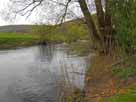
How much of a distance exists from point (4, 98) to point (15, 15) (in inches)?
242

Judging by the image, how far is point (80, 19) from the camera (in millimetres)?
16609

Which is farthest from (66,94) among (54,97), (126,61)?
(126,61)

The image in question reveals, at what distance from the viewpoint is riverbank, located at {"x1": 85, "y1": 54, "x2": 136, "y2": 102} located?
7.72 metres

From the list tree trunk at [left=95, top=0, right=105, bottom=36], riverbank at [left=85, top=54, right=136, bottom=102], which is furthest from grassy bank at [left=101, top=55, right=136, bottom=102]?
tree trunk at [left=95, top=0, right=105, bottom=36]

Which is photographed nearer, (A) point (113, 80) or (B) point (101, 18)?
(A) point (113, 80)

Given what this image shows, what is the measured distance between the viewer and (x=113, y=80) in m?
10.0

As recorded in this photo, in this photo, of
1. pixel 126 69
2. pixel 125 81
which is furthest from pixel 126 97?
pixel 126 69

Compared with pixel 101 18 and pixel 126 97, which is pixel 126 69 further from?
pixel 101 18

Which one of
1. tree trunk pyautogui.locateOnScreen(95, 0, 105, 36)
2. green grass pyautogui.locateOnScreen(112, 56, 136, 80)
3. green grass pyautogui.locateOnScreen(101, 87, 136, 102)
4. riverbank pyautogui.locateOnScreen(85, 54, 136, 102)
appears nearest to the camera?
green grass pyautogui.locateOnScreen(101, 87, 136, 102)

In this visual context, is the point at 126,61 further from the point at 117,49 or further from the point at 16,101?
the point at 16,101

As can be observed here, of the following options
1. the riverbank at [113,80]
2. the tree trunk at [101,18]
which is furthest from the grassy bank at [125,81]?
the tree trunk at [101,18]

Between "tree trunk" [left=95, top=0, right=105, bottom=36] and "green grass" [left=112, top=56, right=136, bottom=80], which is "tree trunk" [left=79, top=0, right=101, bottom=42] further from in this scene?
"green grass" [left=112, top=56, right=136, bottom=80]

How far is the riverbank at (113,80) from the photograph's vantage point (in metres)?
7.72

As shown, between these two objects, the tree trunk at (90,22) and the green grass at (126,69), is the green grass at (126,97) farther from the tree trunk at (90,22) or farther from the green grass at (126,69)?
the tree trunk at (90,22)
